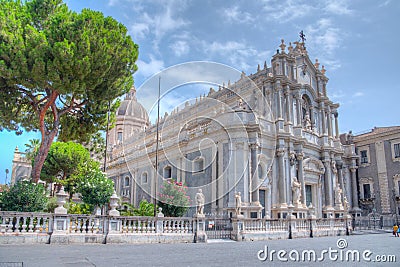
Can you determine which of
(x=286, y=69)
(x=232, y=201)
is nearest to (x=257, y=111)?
(x=286, y=69)

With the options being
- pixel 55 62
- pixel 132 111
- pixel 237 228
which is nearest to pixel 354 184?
pixel 237 228

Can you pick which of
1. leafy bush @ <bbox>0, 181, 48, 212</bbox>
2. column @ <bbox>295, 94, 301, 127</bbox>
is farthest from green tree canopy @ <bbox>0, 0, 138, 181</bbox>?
column @ <bbox>295, 94, 301, 127</bbox>

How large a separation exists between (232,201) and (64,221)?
11.9 meters

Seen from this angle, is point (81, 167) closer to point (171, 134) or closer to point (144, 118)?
point (171, 134)

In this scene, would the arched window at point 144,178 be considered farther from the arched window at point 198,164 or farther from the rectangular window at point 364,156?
the rectangular window at point 364,156

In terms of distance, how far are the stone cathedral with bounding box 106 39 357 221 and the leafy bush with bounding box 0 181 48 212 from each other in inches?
316

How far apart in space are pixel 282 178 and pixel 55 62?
1741 cm

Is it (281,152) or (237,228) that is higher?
(281,152)

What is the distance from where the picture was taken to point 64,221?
41.0ft

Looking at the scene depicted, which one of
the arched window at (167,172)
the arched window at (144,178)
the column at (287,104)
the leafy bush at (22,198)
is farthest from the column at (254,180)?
the leafy bush at (22,198)

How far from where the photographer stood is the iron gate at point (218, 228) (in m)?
16.7

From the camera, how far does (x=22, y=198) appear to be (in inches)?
540

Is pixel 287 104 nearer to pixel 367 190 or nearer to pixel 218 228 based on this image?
pixel 367 190

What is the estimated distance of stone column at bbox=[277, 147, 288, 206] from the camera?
24.6 meters
